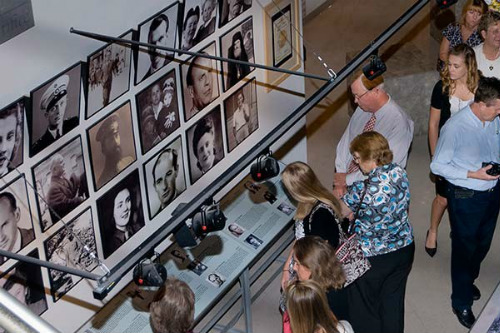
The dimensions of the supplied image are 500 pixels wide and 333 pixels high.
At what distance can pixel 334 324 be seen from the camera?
4.01 meters

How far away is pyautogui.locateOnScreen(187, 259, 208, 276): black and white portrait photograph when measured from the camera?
565 centimetres

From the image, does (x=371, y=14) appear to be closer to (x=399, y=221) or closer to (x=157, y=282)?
(x=399, y=221)

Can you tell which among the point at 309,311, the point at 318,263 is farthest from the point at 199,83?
the point at 309,311

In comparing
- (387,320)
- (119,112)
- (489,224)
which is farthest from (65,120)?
(489,224)

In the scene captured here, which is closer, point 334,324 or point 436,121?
point 334,324

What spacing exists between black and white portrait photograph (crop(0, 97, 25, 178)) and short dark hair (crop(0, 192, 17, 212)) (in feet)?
0.38

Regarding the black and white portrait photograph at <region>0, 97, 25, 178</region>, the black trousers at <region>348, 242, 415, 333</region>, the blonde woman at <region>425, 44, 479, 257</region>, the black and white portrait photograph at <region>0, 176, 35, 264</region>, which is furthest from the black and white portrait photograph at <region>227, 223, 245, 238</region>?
the black and white portrait photograph at <region>0, 97, 25, 178</region>

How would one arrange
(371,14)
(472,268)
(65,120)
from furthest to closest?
(371,14), (472,268), (65,120)

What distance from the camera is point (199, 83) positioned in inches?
222

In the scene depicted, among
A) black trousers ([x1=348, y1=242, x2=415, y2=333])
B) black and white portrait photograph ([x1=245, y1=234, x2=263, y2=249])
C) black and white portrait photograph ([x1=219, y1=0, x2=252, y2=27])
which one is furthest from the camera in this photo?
black and white portrait photograph ([x1=245, y1=234, x2=263, y2=249])

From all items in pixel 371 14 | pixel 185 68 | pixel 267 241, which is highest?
pixel 185 68

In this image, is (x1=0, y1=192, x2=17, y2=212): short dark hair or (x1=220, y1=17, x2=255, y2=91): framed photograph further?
(x1=220, y1=17, x2=255, y2=91): framed photograph

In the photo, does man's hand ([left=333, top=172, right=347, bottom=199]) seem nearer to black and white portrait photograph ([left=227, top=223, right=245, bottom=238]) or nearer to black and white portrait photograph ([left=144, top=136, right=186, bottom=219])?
black and white portrait photograph ([left=227, top=223, right=245, bottom=238])

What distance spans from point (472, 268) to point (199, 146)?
95.5 inches
